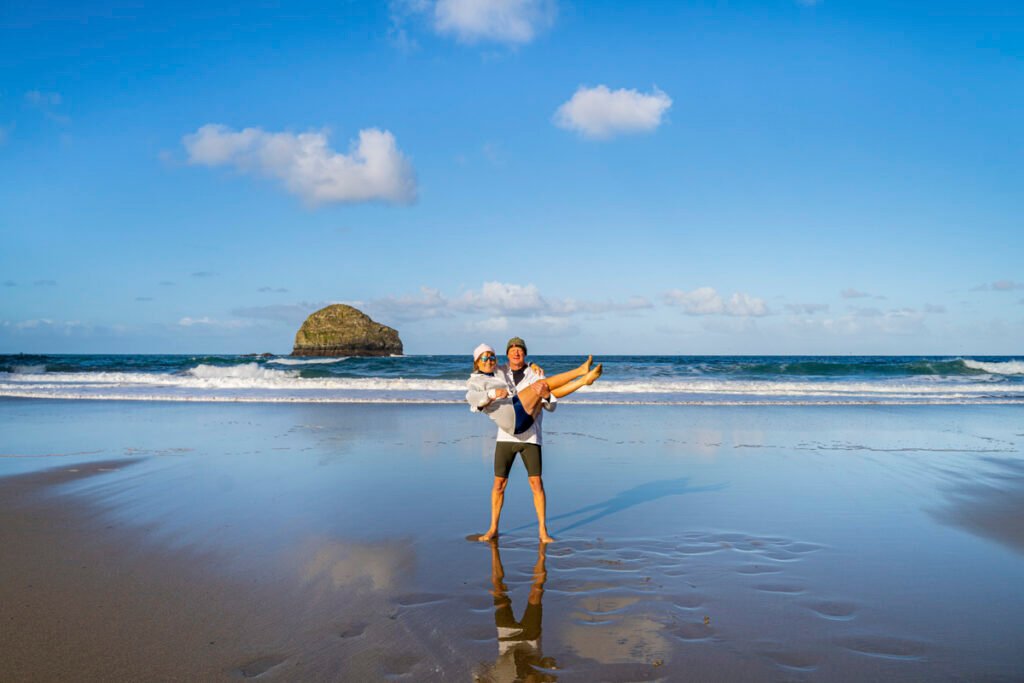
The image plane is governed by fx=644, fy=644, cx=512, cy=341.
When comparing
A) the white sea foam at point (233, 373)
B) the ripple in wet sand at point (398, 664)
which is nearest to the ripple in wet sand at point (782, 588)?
the ripple in wet sand at point (398, 664)

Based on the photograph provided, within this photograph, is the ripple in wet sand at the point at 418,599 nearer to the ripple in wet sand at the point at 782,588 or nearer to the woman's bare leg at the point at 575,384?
the woman's bare leg at the point at 575,384

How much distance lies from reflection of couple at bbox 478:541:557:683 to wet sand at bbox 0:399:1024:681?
2cm

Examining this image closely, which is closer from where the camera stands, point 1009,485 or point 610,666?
point 610,666

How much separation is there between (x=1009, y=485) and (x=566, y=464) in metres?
6.08

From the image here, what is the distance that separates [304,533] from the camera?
20.8ft

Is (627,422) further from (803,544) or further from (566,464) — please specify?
(803,544)

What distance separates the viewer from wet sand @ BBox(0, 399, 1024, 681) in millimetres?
3758

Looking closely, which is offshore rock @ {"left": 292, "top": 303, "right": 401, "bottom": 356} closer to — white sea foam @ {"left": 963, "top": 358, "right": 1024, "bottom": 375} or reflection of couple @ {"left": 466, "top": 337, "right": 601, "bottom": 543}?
white sea foam @ {"left": 963, "top": 358, "right": 1024, "bottom": 375}

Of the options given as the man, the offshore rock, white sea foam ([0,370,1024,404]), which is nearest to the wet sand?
the man

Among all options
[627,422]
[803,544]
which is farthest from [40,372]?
[803,544]

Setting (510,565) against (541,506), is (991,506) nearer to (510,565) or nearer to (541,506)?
(541,506)

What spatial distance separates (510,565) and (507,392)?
57.8 inches

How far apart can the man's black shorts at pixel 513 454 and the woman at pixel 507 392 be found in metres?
0.18

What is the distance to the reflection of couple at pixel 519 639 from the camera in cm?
354
